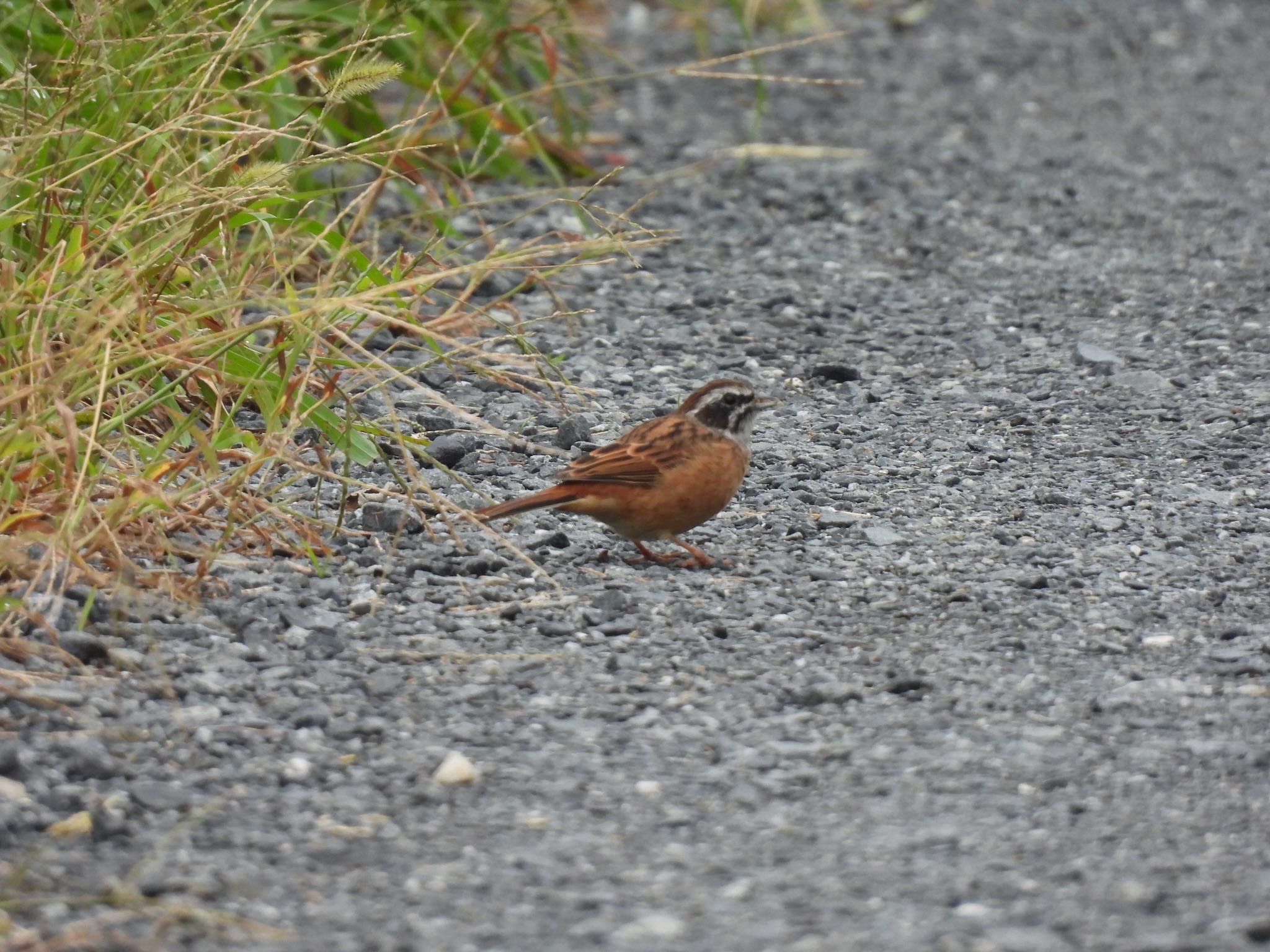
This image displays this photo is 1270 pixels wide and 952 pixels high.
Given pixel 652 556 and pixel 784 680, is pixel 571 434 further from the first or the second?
pixel 784 680

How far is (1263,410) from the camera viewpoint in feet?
21.6

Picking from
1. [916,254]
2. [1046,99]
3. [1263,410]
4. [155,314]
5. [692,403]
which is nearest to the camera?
[155,314]

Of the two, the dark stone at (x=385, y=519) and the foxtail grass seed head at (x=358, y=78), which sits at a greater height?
the foxtail grass seed head at (x=358, y=78)

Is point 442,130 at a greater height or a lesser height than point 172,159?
lesser

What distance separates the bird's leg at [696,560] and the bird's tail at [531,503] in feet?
1.28

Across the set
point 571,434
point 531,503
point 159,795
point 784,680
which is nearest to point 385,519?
point 531,503

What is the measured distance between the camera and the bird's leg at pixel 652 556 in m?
5.45

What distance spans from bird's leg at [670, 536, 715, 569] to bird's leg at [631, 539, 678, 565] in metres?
0.05

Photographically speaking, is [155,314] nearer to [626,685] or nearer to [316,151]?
[626,685]

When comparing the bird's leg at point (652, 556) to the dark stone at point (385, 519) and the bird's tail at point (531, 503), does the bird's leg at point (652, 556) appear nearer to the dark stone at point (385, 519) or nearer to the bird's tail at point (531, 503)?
the bird's tail at point (531, 503)

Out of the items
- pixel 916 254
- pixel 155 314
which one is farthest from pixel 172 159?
pixel 916 254

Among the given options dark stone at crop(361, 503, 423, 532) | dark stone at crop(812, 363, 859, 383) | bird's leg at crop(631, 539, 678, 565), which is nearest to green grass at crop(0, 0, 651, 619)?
dark stone at crop(361, 503, 423, 532)

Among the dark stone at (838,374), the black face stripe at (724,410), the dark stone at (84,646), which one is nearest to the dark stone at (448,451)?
the black face stripe at (724,410)

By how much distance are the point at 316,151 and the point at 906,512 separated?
319 cm
